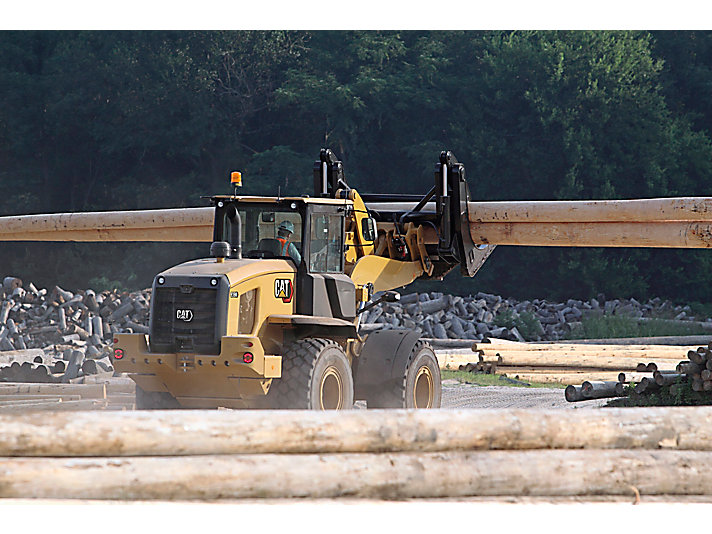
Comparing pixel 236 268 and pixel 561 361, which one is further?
pixel 561 361

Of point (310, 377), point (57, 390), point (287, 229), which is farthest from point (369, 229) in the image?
point (57, 390)

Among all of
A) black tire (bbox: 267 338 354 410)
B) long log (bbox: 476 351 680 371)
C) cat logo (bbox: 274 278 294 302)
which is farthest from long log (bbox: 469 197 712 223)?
long log (bbox: 476 351 680 371)

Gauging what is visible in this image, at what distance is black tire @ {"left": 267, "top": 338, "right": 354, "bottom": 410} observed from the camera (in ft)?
29.9

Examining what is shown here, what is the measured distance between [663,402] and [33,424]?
7.47m

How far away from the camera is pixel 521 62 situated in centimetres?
3791

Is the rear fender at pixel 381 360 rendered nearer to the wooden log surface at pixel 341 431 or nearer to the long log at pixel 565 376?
the wooden log surface at pixel 341 431

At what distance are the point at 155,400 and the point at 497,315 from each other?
786 inches

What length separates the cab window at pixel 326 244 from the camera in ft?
32.7

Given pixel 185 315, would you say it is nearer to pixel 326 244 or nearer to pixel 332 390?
pixel 332 390

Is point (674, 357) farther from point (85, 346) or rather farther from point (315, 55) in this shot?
point (315, 55)

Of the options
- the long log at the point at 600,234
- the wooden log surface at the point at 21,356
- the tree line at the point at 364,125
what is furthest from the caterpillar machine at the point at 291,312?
the tree line at the point at 364,125

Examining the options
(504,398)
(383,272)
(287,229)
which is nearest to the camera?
(287,229)

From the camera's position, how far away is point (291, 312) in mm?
9836

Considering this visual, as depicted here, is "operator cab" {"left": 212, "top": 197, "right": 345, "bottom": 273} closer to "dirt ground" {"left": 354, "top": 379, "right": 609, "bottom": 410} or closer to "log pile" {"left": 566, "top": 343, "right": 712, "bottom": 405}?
"dirt ground" {"left": 354, "top": 379, "right": 609, "bottom": 410}
